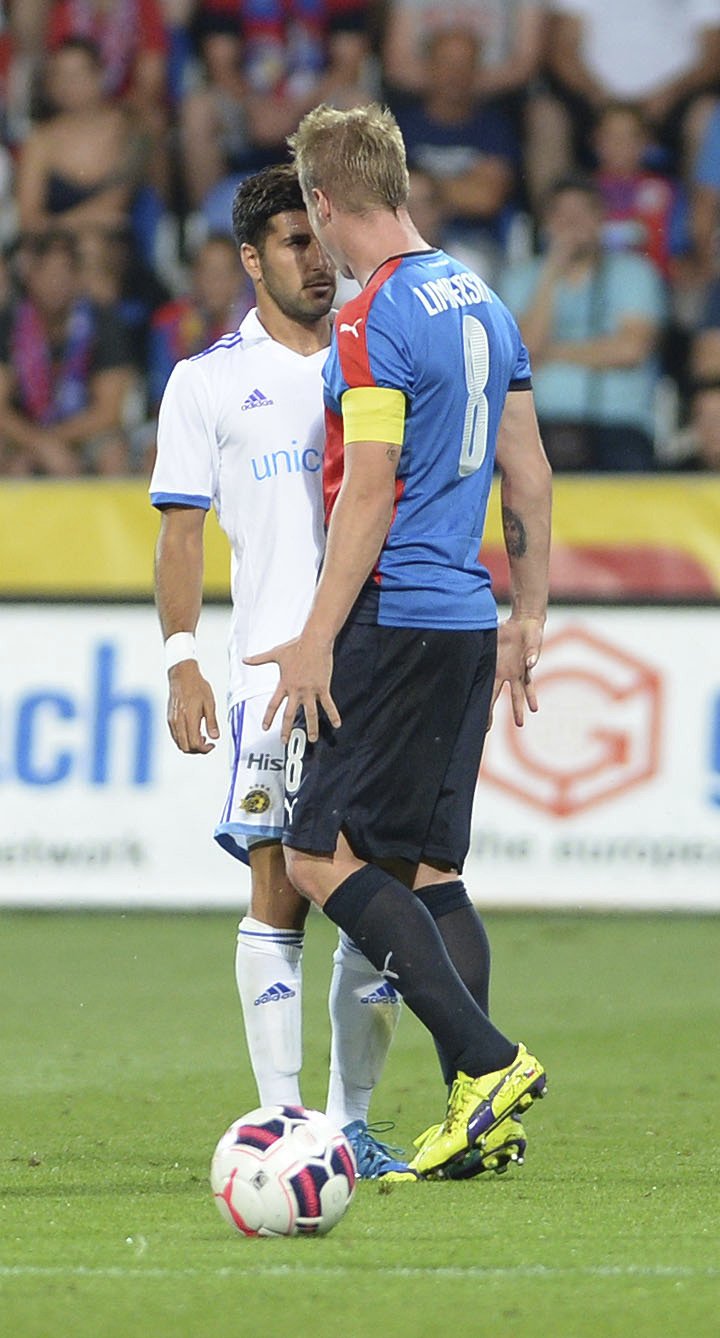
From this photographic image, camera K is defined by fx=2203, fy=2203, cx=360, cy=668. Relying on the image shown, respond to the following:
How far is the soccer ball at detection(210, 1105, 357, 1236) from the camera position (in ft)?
12.9

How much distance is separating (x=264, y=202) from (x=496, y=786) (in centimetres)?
516

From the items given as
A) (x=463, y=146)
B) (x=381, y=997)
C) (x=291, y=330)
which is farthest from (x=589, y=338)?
(x=381, y=997)

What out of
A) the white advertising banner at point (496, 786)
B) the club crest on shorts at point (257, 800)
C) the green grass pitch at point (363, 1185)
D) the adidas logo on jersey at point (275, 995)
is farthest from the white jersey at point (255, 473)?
the white advertising banner at point (496, 786)

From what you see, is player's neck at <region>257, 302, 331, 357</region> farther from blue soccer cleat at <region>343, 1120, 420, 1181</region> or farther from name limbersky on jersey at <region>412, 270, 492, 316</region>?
blue soccer cleat at <region>343, 1120, 420, 1181</region>

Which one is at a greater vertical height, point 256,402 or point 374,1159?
point 256,402

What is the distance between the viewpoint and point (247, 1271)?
11.9 ft

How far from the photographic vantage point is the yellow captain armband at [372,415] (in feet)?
14.3

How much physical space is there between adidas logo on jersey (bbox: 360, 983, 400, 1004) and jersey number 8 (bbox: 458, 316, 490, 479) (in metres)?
1.16

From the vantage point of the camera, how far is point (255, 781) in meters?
4.75

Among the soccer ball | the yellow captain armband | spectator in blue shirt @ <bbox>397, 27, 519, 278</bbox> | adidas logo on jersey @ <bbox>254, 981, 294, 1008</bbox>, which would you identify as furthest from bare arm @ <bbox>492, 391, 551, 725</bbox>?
spectator in blue shirt @ <bbox>397, 27, 519, 278</bbox>

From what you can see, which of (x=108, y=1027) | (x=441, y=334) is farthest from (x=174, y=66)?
(x=441, y=334)

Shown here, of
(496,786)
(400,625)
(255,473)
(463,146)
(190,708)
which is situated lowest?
(496,786)

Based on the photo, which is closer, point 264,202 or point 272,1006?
point 272,1006

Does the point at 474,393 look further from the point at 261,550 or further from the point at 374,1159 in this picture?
the point at 374,1159
